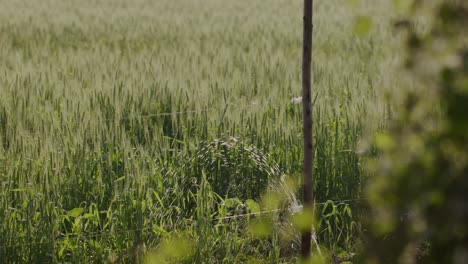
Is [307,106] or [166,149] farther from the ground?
[307,106]

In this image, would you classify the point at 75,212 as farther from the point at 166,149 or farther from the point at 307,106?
the point at 307,106

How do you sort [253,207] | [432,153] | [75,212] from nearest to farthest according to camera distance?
[432,153], [75,212], [253,207]

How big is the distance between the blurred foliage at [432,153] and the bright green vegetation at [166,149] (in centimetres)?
5

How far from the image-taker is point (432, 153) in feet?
2.81

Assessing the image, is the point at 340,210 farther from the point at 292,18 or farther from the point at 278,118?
the point at 292,18

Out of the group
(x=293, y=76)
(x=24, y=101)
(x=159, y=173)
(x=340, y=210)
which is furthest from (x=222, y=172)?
(x=293, y=76)

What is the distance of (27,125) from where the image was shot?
12.0ft

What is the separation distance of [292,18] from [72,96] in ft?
23.6

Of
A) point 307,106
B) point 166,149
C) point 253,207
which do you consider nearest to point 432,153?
point 307,106

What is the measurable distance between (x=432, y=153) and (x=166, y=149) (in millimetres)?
2386

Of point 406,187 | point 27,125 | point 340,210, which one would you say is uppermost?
point 406,187

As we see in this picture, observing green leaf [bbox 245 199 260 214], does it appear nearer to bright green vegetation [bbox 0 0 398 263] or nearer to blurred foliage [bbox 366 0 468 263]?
bright green vegetation [bbox 0 0 398 263]

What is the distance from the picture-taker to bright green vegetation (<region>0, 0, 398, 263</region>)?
2.55 m

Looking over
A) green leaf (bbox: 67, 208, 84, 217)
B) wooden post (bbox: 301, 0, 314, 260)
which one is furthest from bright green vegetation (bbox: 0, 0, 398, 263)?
wooden post (bbox: 301, 0, 314, 260)
